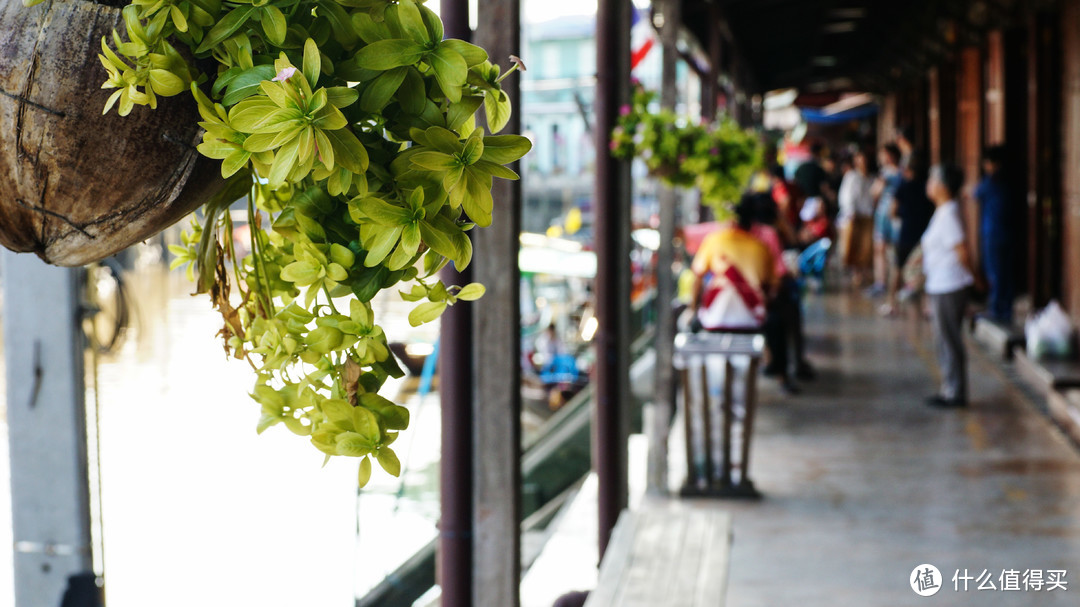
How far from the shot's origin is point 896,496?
471cm

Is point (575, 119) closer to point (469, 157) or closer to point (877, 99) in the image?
point (877, 99)

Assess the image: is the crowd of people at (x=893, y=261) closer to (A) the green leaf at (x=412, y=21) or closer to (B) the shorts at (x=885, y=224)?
(B) the shorts at (x=885, y=224)

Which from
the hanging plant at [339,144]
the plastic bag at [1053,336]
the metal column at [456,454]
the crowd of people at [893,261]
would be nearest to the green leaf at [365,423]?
the hanging plant at [339,144]

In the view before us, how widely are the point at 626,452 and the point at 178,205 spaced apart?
2891mm

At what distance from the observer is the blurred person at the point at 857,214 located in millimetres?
12102

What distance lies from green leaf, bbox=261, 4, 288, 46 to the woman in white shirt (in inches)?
220

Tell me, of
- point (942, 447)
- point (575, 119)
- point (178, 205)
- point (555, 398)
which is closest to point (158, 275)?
point (575, 119)

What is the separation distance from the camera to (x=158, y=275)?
18.2 meters

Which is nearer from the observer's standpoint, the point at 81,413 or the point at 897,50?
the point at 81,413

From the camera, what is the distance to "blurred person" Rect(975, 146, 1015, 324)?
8211 mm

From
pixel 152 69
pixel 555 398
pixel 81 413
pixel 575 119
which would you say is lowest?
pixel 555 398

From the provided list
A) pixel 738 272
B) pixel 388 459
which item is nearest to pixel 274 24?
pixel 388 459

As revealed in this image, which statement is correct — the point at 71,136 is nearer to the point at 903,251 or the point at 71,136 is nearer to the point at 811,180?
the point at 903,251

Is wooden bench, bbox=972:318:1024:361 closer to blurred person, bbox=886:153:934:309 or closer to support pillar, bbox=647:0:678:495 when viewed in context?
blurred person, bbox=886:153:934:309
